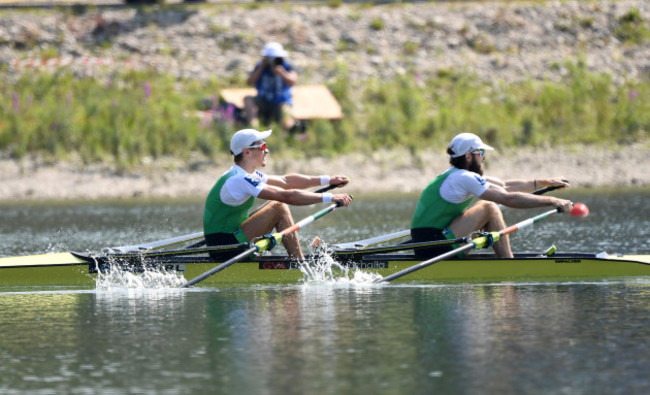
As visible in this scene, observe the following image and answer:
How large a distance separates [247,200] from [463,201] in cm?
254

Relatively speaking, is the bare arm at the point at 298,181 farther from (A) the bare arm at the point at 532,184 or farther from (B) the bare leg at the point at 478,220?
(A) the bare arm at the point at 532,184

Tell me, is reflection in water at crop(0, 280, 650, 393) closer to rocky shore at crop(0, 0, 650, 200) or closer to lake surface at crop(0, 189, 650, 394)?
lake surface at crop(0, 189, 650, 394)

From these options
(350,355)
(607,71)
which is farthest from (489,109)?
(350,355)

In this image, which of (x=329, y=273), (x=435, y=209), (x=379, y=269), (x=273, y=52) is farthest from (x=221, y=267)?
(x=273, y=52)

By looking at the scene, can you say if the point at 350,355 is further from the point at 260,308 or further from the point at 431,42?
the point at 431,42

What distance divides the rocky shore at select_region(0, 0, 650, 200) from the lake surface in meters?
19.6

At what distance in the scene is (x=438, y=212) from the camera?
15.9m

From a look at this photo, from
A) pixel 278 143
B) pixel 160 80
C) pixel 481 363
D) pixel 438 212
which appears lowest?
pixel 481 363

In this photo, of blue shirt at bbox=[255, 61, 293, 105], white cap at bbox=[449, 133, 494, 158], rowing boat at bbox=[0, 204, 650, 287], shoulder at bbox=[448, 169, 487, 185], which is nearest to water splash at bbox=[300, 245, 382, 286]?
rowing boat at bbox=[0, 204, 650, 287]

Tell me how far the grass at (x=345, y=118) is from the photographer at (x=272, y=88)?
0.64 metres

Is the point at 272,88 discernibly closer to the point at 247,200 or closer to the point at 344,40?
the point at 344,40

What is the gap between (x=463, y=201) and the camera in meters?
15.8

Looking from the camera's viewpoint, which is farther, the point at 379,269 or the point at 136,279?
the point at 136,279

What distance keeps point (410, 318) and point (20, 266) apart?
5427mm
